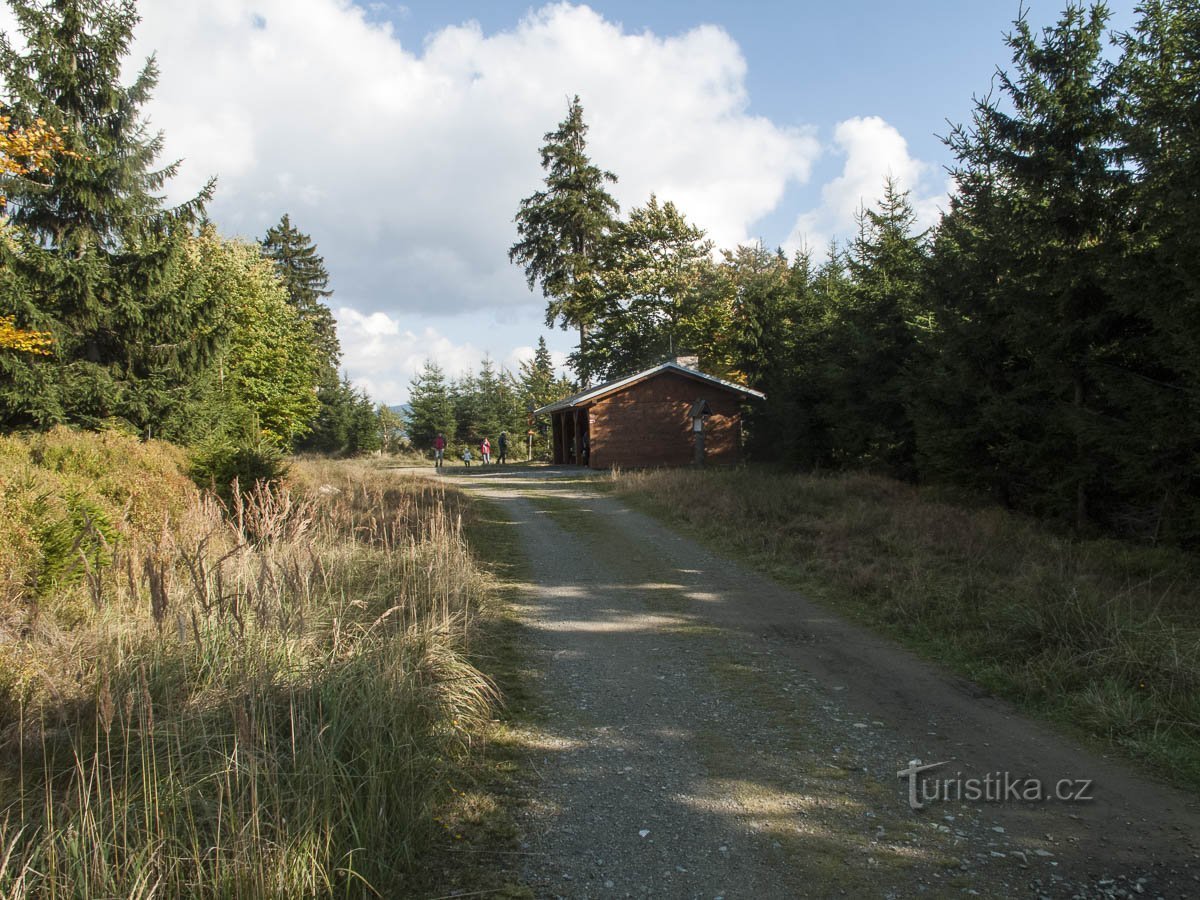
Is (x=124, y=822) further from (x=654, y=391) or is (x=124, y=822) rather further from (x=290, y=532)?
(x=654, y=391)

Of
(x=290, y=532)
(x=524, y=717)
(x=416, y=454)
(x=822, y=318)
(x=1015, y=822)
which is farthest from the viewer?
(x=416, y=454)

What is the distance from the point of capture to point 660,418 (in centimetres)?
3106

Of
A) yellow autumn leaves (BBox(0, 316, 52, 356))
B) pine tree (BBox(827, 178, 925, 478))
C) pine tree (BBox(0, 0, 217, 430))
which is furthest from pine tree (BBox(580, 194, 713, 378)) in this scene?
yellow autumn leaves (BBox(0, 316, 52, 356))

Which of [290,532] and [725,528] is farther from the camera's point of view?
[725,528]

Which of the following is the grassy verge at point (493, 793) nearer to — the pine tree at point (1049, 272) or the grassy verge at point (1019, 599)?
the grassy verge at point (1019, 599)

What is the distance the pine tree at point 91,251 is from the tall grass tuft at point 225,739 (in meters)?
12.3

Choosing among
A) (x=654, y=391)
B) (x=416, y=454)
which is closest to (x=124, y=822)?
(x=654, y=391)

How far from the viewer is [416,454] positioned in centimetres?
4928

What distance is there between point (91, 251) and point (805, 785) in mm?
19645

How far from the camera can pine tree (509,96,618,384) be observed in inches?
1676

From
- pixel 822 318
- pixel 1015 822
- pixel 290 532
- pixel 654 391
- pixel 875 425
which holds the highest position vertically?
pixel 822 318

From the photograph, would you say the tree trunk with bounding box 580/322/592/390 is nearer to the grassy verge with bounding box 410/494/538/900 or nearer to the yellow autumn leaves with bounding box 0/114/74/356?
the yellow autumn leaves with bounding box 0/114/74/356

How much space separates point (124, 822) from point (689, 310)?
4206 cm

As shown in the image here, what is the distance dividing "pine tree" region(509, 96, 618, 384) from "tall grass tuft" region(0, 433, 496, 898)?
126 feet
